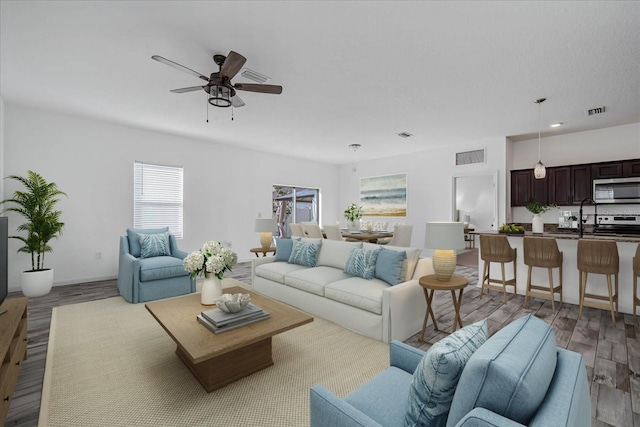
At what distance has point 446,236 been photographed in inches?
110

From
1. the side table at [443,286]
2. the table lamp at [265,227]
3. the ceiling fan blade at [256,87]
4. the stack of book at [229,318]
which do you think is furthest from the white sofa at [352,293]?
the ceiling fan blade at [256,87]

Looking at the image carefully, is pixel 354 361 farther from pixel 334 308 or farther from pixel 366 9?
pixel 366 9

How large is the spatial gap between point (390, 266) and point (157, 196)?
4989 millimetres

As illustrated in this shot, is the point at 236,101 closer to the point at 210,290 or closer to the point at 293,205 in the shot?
the point at 210,290

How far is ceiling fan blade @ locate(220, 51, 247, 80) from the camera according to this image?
2455 millimetres

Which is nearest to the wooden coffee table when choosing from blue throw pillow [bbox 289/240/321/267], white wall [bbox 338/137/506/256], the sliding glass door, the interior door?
blue throw pillow [bbox 289/240/321/267]

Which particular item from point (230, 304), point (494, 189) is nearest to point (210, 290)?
point (230, 304)

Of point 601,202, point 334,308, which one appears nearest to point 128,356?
point 334,308

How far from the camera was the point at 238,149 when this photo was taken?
7.14 metres

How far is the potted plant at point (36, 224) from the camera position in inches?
165

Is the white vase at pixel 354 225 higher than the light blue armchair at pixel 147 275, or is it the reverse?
the white vase at pixel 354 225

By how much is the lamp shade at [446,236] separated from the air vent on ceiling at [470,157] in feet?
14.8

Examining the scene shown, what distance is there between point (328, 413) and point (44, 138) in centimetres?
613

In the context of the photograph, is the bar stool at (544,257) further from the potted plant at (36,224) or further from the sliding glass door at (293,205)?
the potted plant at (36,224)
